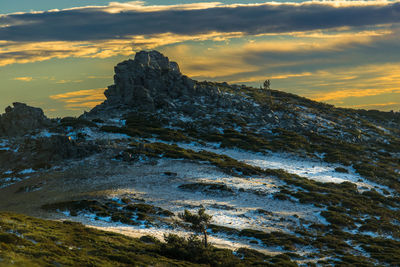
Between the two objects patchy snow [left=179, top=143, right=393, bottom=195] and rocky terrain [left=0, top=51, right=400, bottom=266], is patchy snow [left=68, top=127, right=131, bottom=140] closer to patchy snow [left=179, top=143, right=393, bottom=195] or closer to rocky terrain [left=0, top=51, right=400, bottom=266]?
rocky terrain [left=0, top=51, right=400, bottom=266]

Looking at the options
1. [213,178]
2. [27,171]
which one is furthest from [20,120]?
[213,178]

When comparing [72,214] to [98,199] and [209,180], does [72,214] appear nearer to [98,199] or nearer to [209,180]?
[98,199]

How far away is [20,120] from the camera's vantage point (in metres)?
77.4

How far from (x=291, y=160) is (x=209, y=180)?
33862 mm

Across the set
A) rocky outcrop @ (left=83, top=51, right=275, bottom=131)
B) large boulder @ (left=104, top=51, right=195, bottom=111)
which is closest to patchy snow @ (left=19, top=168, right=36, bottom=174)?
rocky outcrop @ (left=83, top=51, right=275, bottom=131)

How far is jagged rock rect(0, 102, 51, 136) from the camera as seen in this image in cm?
7694

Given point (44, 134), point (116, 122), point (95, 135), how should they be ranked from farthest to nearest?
point (116, 122)
point (95, 135)
point (44, 134)

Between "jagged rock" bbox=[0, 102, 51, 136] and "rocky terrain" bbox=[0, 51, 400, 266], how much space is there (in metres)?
0.24

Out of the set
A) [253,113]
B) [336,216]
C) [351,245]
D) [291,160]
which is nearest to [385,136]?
[253,113]

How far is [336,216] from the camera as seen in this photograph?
172 feet

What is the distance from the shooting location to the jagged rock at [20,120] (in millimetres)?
76938

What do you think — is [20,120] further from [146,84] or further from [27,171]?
[146,84]

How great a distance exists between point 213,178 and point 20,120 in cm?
4594

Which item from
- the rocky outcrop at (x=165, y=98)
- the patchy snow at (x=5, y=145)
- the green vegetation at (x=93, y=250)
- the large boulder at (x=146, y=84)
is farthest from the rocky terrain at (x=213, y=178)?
the large boulder at (x=146, y=84)
